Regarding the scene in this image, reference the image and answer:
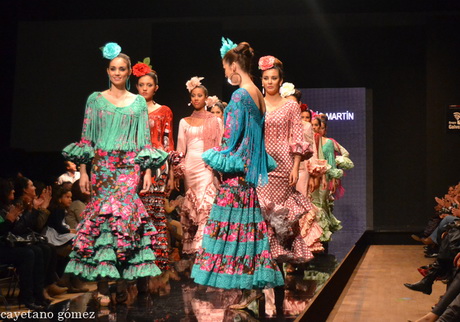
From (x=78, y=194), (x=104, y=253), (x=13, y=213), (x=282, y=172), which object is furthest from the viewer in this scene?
(x=78, y=194)

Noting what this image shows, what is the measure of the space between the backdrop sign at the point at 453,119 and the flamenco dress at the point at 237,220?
319 inches

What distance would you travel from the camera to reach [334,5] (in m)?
9.34

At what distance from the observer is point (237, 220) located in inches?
142

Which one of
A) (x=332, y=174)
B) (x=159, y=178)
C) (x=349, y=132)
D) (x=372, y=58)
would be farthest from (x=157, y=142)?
(x=372, y=58)

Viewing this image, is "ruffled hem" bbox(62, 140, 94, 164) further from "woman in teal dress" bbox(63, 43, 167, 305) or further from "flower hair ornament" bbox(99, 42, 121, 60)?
"flower hair ornament" bbox(99, 42, 121, 60)

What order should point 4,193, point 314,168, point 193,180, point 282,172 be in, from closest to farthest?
point 4,193 < point 282,172 < point 193,180 < point 314,168

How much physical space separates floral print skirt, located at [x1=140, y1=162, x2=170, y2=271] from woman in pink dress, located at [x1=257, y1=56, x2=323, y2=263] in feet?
2.56

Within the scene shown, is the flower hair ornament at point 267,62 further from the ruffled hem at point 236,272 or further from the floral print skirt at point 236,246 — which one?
the ruffled hem at point 236,272

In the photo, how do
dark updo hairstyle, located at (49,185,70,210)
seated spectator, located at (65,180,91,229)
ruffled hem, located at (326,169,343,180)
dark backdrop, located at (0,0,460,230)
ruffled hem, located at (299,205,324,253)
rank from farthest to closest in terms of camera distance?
dark backdrop, located at (0,0,460,230), ruffled hem, located at (326,169,343,180), ruffled hem, located at (299,205,324,253), seated spectator, located at (65,180,91,229), dark updo hairstyle, located at (49,185,70,210)

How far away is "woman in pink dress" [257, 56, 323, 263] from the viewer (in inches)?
183

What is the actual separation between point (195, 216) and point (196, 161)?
1.59ft

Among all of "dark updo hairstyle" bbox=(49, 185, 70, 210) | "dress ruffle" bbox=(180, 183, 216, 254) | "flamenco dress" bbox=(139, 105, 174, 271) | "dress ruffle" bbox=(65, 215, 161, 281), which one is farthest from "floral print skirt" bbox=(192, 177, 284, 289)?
"dress ruffle" bbox=(180, 183, 216, 254)

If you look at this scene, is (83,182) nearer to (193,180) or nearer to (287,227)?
(287,227)

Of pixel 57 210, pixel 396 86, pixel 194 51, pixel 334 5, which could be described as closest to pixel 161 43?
pixel 194 51
